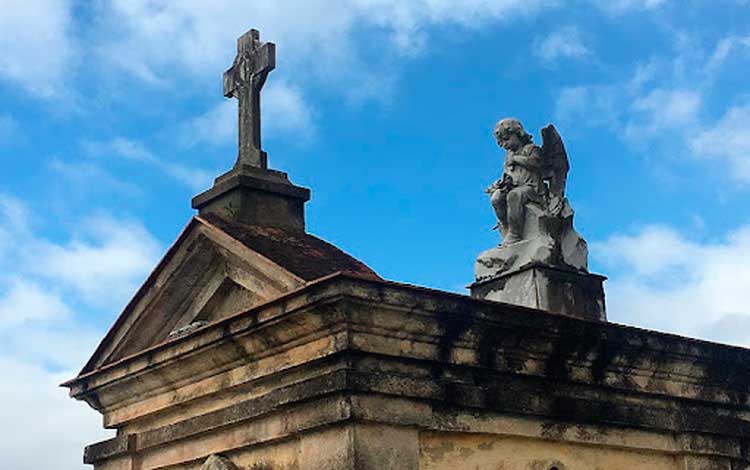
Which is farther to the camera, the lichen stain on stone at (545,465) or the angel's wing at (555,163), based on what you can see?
the angel's wing at (555,163)

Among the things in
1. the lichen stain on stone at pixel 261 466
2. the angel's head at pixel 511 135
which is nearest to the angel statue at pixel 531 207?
the angel's head at pixel 511 135

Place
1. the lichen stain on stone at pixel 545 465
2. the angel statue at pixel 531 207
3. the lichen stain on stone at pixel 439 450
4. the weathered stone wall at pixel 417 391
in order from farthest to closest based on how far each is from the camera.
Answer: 1. the angel statue at pixel 531 207
2. the lichen stain on stone at pixel 545 465
3. the lichen stain on stone at pixel 439 450
4. the weathered stone wall at pixel 417 391

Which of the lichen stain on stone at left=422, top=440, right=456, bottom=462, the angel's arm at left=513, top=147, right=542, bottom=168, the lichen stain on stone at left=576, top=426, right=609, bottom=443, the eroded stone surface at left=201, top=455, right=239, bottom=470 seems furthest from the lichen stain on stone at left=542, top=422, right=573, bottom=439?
the angel's arm at left=513, top=147, right=542, bottom=168

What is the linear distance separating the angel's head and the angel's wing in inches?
6.9

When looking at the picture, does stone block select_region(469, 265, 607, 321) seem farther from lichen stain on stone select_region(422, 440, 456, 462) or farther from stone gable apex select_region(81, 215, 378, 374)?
lichen stain on stone select_region(422, 440, 456, 462)

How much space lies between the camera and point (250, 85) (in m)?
10.4

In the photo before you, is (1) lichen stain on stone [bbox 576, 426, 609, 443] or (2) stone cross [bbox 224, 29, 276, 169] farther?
(2) stone cross [bbox 224, 29, 276, 169]

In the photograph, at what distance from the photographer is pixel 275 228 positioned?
32.1 ft

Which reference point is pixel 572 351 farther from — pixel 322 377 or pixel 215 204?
pixel 215 204

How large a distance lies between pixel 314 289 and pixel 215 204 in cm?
290

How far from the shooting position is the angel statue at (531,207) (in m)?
9.92

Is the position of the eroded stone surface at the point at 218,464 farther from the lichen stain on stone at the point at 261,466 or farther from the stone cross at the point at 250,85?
the stone cross at the point at 250,85

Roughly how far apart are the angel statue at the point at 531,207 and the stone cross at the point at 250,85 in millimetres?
2173

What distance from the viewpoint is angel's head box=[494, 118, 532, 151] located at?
34.0 feet
